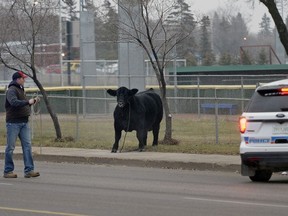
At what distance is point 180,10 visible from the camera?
2688cm

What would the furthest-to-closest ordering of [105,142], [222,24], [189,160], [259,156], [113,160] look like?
[222,24] < [105,142] < [113,160] < [189,160] < [259,156]

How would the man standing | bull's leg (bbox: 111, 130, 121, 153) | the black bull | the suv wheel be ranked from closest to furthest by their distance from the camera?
the suv wheel
the man standing
the black bull
bull's leg (bbox: 111, 130, 121, 153)

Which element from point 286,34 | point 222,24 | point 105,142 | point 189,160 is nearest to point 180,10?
point 105,142

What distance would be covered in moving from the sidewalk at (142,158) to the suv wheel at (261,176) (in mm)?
1942

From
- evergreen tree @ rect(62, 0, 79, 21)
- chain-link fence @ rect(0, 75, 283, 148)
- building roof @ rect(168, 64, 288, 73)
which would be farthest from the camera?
building roof @ rect(168, 64, 288, 73)

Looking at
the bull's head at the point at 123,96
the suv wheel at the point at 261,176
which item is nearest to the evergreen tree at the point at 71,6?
the bull's head at the point at 123,96

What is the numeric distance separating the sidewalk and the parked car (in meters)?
3.07

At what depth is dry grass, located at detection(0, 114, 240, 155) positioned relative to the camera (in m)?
20.2

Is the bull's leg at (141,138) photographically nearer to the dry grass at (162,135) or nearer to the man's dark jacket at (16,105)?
the dry grass at (162,135)

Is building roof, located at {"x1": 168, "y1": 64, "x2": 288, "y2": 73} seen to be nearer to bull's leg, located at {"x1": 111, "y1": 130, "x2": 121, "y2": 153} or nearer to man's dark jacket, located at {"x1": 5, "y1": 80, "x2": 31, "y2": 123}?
bull's leg, located at {"x1": 111, "y1": 130, "x2": 121, "y2": 153}

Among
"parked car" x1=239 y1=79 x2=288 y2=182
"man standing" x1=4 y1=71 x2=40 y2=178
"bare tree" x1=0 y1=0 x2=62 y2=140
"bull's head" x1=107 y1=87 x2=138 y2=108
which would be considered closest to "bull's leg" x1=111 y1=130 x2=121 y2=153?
"bull's head" x1=107 y1=87 x2=138 y2=108

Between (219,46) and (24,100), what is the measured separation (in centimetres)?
7457

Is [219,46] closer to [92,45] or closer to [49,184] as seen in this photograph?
[92,45]

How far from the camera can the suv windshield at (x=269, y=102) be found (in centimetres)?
1284
